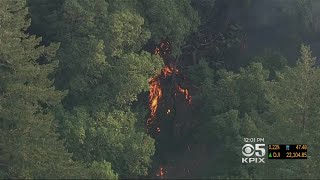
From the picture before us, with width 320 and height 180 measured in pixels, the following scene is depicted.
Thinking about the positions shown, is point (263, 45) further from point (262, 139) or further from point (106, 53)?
point (262, 139)

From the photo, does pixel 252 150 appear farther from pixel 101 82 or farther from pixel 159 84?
pixel 159 84

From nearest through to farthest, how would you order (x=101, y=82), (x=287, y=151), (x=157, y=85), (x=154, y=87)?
(x=287, y=151)
(x=101, y=82)
(x=154, y=87)
(x=157, y=85)

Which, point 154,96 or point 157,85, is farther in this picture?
point 157,85

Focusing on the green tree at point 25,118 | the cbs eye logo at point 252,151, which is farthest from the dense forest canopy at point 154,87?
the cbs eye logo at point 252,151

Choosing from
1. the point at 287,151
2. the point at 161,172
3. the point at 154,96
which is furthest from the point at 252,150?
the point at 154,96

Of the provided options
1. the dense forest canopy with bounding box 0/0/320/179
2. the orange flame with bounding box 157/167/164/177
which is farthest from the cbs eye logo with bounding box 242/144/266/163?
the orange flame with bounding box 157/167/164/177

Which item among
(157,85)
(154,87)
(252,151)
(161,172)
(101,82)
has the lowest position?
(161,172)

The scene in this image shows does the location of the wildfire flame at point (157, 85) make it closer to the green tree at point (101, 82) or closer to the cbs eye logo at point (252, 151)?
the green tree at point (101, 82)

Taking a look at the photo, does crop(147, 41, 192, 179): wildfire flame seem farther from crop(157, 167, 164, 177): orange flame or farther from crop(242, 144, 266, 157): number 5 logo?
crop(242, 144, 266, 157): number 5 logo
